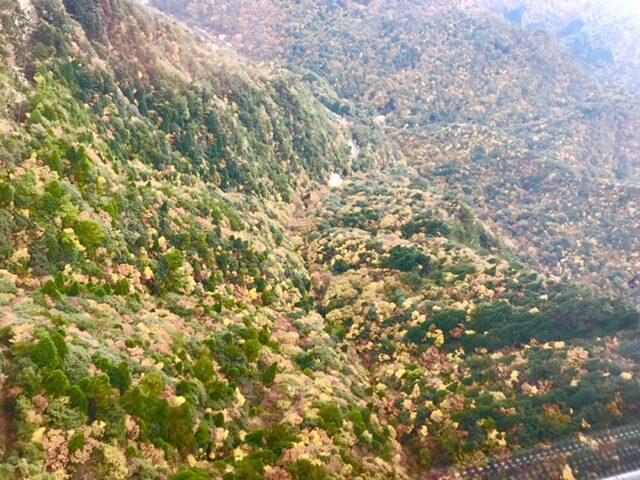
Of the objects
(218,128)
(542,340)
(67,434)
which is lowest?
(67,434)

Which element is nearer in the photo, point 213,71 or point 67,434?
point 67,434

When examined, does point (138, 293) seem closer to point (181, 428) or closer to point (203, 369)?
point (203, 369)

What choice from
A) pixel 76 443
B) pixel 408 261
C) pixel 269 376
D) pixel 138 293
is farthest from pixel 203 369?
pixel 408 261

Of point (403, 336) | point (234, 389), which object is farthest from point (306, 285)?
point (234, 389)

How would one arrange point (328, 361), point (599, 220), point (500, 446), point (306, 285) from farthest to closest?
point (599, 220)
point (306, 285)
point (328, 361)
point (500, 446)

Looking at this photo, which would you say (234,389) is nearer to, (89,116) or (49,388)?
(49,388)

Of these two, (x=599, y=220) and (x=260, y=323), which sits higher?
(x=599, y=220)

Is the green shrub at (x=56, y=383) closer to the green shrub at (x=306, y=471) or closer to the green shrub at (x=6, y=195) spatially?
the green shrub at (x=306, y=471)

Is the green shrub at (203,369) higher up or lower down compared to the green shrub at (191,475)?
higher up

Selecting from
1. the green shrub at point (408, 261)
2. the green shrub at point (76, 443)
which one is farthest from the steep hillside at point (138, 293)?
the green shrub at point (408, 261)
